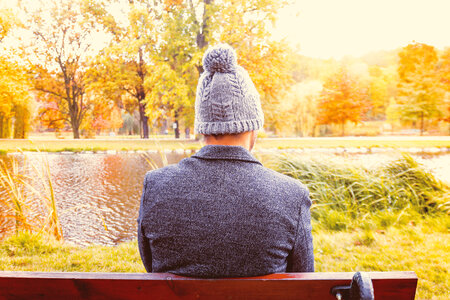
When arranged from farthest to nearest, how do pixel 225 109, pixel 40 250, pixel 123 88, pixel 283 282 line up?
1. pixel 123 88
2. pixel 40 250
3. pixel 225 109
4. pixel 283 282

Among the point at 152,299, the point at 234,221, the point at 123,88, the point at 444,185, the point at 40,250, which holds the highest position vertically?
the point at 123,88

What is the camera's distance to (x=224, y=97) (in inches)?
24.8

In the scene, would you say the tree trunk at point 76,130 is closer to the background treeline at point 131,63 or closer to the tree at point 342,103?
the background treeline at point 131,63

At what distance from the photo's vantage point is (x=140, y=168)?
6.08 metres

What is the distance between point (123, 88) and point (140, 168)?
3700mm

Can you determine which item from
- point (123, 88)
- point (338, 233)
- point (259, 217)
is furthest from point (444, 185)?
point (123, 88)

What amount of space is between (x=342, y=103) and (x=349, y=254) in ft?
41.6

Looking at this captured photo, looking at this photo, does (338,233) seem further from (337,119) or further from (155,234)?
(337,119)

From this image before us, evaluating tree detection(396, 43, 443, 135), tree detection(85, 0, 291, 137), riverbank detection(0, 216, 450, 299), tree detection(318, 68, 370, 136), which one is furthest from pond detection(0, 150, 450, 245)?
tree detection(318, 68, 370, 136)

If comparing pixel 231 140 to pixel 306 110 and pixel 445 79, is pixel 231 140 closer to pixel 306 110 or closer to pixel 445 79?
pixel 445 79

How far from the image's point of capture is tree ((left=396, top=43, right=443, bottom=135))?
10.5m

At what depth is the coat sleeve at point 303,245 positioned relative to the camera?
605 mm

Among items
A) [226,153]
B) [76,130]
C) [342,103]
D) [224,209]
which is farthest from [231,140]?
[342,103]

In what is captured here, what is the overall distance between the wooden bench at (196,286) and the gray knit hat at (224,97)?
0.98 ft
